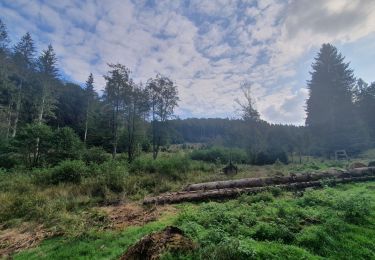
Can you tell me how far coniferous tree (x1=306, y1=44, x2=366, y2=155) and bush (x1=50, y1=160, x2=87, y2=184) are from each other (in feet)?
118

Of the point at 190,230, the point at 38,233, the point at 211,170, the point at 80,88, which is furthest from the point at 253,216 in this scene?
the point at 80,88

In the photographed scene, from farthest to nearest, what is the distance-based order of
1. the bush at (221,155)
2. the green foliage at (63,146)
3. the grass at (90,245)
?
1. the bush at (221,155)
2. the green foliage at (63,146)
3. the grass at (90,245)

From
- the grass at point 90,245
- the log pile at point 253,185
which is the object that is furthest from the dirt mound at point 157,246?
the log pile at point 253,185

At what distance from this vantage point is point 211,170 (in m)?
21.8

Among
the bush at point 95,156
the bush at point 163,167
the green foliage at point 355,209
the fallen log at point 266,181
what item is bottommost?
the green foliage at point 355,209

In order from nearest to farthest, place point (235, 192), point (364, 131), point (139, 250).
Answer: point (139, 250)
point (235, 192)
point (364, 131)

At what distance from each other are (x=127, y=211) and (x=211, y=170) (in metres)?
12.3

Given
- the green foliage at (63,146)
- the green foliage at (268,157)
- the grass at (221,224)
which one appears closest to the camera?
the grass at (221,224)

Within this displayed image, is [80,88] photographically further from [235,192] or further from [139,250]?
[139,250]

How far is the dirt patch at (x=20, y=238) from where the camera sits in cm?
761

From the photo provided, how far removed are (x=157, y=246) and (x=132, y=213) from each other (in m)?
4.84

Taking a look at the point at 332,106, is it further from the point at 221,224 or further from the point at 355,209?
the point at 221,224

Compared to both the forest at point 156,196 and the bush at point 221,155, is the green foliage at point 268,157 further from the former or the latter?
the bush at point 221,155

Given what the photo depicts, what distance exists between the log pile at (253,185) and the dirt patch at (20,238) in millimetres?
4113
